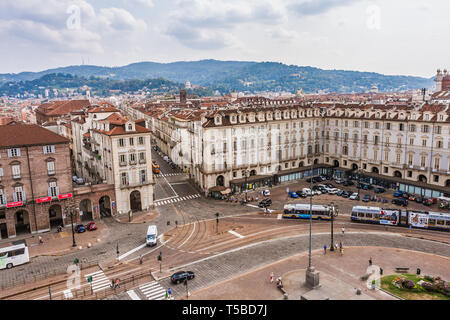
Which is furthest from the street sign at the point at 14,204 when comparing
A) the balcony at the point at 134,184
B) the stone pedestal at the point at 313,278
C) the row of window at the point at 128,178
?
the stone pedestal at the point at 313,278

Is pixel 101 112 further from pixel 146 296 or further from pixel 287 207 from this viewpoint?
pixel 146 296

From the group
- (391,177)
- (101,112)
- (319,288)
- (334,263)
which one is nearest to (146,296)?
(319,288)

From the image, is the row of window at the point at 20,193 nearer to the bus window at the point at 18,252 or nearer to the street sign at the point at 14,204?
the street sign at the point at 14,204

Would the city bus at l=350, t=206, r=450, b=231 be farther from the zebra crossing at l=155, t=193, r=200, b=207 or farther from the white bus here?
the white bus

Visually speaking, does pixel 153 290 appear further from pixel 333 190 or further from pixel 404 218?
pixel 333 190

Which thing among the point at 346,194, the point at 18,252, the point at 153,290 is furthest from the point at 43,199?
the point at 346,194
